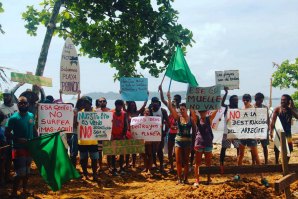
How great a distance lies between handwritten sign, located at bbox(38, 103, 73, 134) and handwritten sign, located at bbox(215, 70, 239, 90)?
17.1 ft

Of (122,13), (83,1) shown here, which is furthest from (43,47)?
(122,13)

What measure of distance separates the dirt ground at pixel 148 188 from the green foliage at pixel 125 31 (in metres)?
5.08

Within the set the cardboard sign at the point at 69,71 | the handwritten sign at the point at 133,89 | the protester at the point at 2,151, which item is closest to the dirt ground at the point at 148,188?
the protester at the point at 2,151

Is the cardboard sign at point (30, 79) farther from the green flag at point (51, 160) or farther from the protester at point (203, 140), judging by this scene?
the protester at point (203, 140)

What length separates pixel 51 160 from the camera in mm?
7715

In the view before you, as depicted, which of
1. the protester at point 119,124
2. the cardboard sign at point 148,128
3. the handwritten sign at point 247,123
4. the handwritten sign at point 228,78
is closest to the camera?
the handwritten sign at point 247,123

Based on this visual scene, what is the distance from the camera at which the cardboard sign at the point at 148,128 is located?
10.6 meters

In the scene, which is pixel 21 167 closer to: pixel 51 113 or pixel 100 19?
pixel 51 113

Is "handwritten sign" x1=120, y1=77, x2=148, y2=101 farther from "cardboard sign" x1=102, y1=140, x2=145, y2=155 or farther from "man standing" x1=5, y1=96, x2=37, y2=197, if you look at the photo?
"man standing" x1=5, y1=96, x2=37, y2=197

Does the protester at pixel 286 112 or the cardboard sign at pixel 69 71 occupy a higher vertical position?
the cardboard sign at pixel 69 71

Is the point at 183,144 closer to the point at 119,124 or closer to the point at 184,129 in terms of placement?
the point at 184,129

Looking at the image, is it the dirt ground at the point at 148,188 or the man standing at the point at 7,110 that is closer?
the dirt ground at the point at 148,188

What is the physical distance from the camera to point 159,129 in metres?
10.6

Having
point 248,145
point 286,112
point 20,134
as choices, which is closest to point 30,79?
point 20,134
